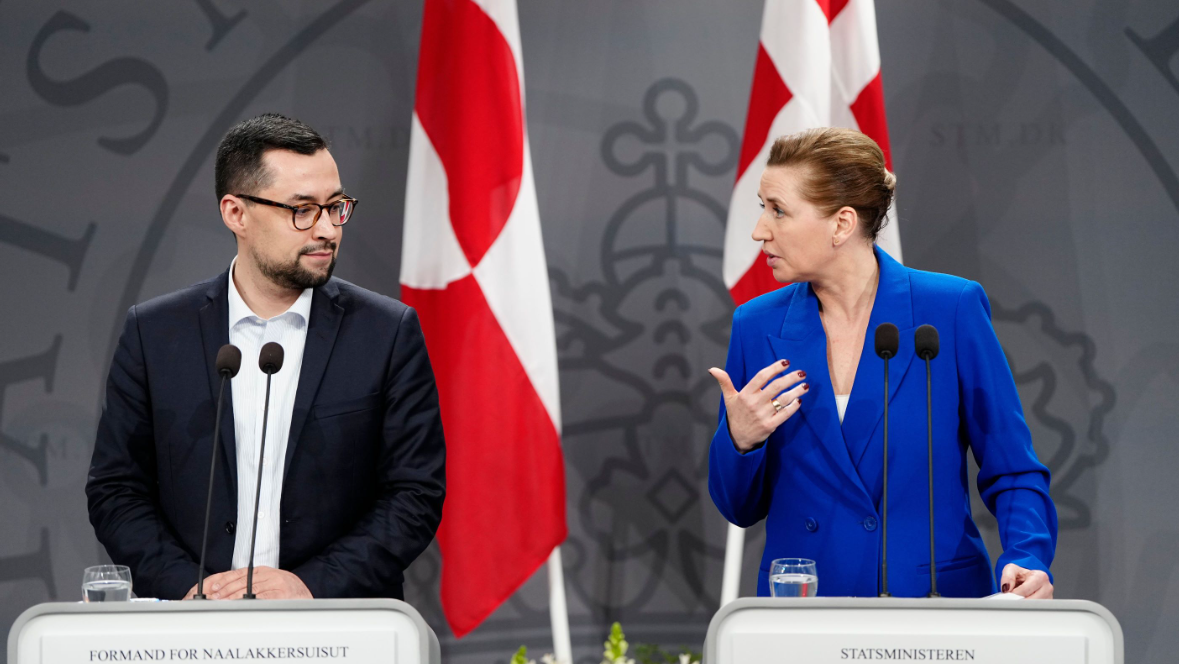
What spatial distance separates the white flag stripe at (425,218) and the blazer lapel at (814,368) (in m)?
1.34

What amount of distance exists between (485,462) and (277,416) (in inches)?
41.7

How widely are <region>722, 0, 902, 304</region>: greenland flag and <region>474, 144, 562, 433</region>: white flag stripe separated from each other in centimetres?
58

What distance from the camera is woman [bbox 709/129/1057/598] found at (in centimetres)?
189

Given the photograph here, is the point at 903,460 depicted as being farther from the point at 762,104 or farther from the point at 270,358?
the point at 762,104

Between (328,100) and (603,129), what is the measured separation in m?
0.92

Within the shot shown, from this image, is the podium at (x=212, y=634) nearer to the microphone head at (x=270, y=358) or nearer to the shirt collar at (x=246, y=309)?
the microphone head at (x=270, y=358)

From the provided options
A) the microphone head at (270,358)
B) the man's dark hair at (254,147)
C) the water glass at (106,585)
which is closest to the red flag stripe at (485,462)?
the man's dark hair at (254,147)

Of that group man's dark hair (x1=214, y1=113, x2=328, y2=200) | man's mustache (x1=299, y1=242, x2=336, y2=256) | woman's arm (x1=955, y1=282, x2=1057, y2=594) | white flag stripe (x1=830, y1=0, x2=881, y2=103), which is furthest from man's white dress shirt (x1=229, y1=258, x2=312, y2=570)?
white flag stripe (x1=830, y1=0, x2=881, y2=103)

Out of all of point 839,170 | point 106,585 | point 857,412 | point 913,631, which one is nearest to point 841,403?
point 857,412

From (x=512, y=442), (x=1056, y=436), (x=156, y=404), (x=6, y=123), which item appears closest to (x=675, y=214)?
(x=512, y=442)

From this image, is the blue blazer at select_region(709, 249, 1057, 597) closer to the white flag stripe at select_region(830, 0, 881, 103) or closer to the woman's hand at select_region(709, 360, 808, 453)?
the woman's hand at select_region(709, 360, 808, 453)

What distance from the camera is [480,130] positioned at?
3076 millimetres

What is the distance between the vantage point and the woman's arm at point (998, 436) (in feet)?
6.11

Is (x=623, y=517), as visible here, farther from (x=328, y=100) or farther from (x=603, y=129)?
(x=328, y=100)
